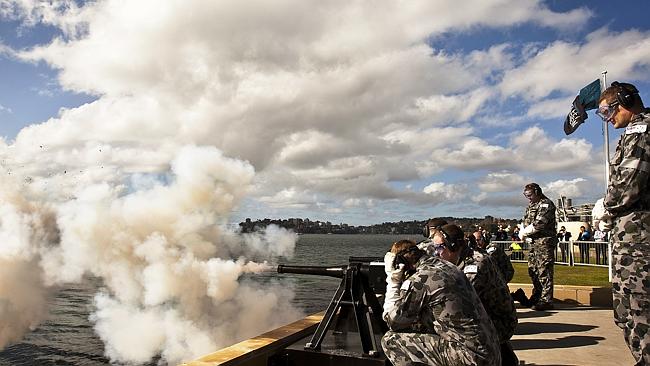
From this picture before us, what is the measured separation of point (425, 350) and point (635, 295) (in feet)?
5.28

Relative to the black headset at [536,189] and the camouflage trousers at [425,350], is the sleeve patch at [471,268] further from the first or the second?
the black headset at [536,189]

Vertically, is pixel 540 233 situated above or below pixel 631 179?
below

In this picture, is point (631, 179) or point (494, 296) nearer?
point (631, 179)

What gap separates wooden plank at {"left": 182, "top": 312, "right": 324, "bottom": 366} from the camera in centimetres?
528

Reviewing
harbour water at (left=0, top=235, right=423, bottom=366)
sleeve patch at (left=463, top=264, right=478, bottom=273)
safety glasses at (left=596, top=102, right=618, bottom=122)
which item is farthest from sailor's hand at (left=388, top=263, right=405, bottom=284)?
harbour water at (left=0, top=235, right=423, bottom=366)

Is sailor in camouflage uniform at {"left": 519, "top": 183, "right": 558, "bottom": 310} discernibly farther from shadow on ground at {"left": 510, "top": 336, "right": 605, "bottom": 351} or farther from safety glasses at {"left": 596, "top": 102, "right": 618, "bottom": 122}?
safety glasses at {"left": 596, "top": 102, "right": 618, "bottom": 122}

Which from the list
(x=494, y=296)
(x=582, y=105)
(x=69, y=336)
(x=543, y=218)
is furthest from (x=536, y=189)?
(x=69, y=336)

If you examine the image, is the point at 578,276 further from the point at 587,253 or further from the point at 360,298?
the point at 360,298

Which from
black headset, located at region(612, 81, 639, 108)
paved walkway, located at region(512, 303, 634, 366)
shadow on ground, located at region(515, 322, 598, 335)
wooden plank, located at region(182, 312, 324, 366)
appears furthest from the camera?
shadow on ground, located at region(515, 322, 598, 335)

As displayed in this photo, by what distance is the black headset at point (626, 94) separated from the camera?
404cm

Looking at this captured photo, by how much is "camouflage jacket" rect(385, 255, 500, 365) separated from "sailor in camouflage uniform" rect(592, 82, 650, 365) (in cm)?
99

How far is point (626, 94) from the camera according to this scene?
13.3ft

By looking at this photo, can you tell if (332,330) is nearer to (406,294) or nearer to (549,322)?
(406,294)

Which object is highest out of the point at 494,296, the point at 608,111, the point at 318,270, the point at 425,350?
the point at 608,111
